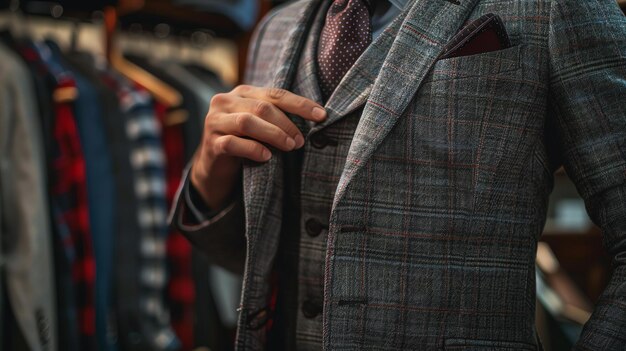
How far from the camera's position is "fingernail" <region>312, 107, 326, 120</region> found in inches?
29.8

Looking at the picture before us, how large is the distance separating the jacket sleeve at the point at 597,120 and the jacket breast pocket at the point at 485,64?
0.13ft

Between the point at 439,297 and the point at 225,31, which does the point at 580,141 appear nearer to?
the point at 439,297

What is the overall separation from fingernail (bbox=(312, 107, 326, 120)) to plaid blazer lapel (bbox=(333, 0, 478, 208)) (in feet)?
0.17

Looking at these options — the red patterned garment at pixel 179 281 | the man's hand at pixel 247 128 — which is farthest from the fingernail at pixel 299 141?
the red patterned garment at pixel 179 281

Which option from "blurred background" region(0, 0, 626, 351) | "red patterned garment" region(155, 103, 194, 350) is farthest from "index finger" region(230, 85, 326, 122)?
"red patterned garment" region(155, 103, 194, 350)

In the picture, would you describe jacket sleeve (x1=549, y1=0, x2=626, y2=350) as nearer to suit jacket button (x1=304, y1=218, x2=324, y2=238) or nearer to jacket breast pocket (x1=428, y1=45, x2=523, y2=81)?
jacket breast pocket (x1=428, y1=45, x2=523, y2=81)

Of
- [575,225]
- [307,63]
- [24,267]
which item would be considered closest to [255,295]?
[307,63]

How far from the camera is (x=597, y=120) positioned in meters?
0.69

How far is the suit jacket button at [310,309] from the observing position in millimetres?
787

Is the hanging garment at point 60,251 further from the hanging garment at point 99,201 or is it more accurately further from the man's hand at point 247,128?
the man's hand at point 247,128

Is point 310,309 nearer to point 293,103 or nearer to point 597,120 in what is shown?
point 293,103

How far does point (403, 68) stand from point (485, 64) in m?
0.09

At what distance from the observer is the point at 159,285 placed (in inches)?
65.2

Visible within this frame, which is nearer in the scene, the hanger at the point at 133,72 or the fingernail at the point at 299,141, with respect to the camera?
the fingernail at the point at 299,141
